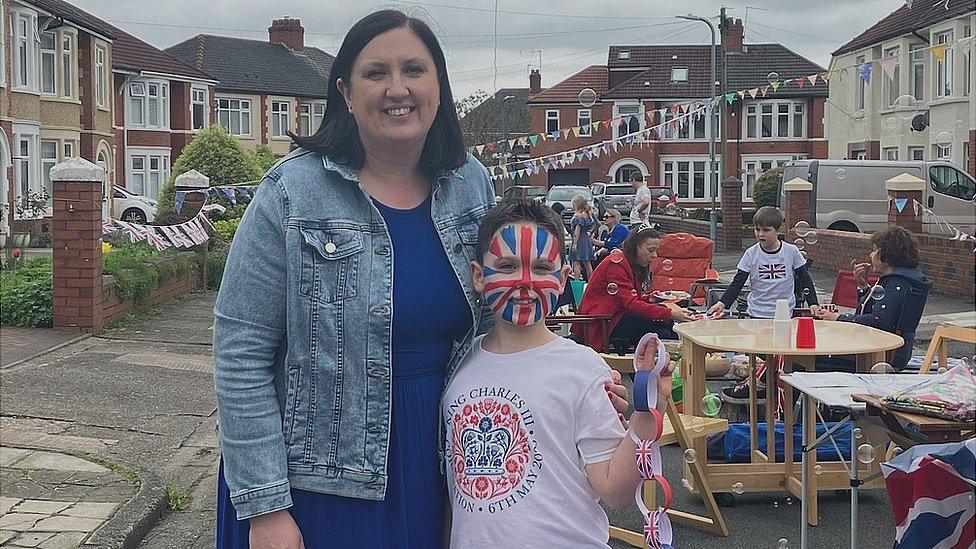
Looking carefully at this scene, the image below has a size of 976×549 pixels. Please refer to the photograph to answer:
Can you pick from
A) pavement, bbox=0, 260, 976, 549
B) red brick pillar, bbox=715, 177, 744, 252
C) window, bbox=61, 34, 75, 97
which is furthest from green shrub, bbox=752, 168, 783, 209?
pavement, bbox=0, 260, 976, 549

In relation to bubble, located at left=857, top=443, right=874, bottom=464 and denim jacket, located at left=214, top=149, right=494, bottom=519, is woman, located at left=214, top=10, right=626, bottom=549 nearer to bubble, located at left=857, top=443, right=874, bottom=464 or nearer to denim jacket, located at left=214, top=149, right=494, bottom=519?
denim jacket, located at left=214, top=149, right=494, bottom=519

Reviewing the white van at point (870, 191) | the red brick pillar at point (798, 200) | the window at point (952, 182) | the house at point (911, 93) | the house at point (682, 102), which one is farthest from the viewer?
the house at point (682, 102)

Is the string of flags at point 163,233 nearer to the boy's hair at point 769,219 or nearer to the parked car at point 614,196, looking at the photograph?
the boy's hair at point 769,219

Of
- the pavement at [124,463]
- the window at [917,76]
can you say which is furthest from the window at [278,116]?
the pavement at [124,463]

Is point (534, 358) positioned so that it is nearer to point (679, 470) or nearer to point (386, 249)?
point (386, 249)

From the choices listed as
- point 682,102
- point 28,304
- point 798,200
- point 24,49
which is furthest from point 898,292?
point 682,102

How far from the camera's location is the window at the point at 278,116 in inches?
2175

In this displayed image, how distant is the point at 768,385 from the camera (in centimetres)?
650

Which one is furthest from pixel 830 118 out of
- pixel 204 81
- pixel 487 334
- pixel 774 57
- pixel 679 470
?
pixel 487 334

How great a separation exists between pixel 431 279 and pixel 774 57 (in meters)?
58.8

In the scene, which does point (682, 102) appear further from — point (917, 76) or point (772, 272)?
point (772, 272)

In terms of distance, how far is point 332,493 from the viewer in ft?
7.91

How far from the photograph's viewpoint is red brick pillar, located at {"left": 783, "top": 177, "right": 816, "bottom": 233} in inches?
959

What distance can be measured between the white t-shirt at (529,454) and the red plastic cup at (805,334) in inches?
139
